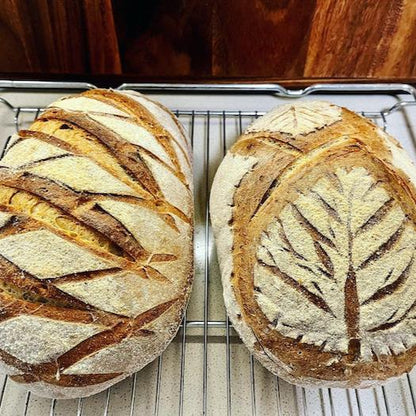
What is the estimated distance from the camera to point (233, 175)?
1.13m

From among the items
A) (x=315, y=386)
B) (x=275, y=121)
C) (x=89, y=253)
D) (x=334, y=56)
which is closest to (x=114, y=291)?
(x=89, y=253)

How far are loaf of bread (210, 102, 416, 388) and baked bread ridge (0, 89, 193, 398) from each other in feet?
0.55

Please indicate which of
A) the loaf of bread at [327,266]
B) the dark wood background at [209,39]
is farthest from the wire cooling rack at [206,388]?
the dark wood background at [209,39]

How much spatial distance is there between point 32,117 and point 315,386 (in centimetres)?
110

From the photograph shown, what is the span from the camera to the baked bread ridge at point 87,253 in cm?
90

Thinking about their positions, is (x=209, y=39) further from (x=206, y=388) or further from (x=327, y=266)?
(x=206, y=388)

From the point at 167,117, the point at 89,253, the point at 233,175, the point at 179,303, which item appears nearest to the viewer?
the point at 89,253

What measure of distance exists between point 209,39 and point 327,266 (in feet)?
2.82

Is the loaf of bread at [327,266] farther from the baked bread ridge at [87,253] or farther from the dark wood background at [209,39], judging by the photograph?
the dark wood background at [209,39]

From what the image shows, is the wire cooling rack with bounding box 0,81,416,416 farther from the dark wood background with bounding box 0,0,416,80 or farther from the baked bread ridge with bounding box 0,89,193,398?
the dark wood background with bounding box 0,0,416,80

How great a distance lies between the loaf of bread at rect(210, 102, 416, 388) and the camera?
92 centimetres

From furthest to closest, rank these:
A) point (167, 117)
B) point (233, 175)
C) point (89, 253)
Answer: point (167, 117)
point (233, 175)
point (89, 253)

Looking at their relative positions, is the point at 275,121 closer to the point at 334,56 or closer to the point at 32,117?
the point at 334,56

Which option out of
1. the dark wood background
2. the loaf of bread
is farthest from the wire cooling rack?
the dark wood background
